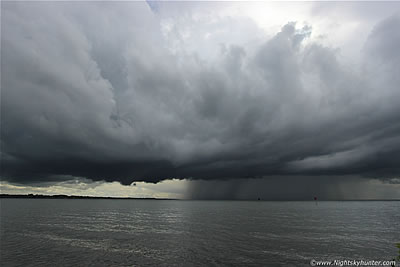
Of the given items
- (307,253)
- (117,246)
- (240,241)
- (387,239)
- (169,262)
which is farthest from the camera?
(387,239)

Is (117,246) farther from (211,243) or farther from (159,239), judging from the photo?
(211,243)

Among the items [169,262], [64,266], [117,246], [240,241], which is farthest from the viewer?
[240,241]

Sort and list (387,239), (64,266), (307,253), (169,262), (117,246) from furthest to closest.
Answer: (387,239), (117,246), (307,253), (169,262), (64,266)

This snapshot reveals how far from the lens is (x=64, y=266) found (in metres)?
31.9

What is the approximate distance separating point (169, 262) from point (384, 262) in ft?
104

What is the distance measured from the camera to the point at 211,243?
46.2 meters

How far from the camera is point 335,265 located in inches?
1299

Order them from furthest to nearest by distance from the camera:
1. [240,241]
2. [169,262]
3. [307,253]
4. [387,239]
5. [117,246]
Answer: [387,239] → [240,241] → [117,246] → [307,253] → [169,262]

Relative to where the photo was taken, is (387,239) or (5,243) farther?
(387,239)

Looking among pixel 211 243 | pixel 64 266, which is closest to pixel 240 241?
pixel 211 243

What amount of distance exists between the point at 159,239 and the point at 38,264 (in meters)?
23.3

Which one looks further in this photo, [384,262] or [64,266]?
[384,262]

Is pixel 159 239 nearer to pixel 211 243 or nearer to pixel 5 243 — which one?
pixel 211 243

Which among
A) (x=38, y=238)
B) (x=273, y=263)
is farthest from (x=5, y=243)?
(x=273, y=263)
